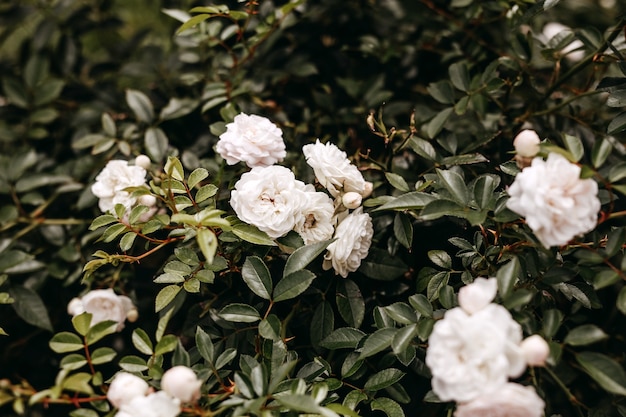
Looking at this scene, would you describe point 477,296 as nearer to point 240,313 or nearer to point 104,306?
point 240,313

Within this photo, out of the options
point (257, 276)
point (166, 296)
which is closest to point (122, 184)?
point (166, 296)

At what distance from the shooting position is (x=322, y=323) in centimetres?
122

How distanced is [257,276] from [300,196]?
181mm

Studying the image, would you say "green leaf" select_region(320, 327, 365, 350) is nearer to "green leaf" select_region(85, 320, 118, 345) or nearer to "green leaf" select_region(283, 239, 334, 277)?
"green leaf" select_region(283, 239, 334, 277)

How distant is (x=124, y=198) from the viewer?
131 cm

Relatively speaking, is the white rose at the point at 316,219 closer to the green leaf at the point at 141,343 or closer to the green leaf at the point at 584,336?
the green leaf at the point at 141,343

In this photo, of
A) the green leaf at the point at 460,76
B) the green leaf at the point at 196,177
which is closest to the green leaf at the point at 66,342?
the green leaf at the point at 196,177

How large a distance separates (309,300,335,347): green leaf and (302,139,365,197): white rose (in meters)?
0.25

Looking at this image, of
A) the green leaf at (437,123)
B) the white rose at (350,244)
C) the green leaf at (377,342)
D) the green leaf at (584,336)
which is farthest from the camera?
the green leaf at (437,123)

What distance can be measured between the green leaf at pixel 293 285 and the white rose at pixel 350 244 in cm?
11

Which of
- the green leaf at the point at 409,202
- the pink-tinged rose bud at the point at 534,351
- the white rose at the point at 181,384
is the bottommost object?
the white rose at the point at 181,384

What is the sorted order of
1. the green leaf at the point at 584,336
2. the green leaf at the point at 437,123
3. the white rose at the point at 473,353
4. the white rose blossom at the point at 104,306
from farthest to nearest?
the green leaf at the point at 437,123 → the white rose blossom at the point at 104,306 → the green leaf at the point at 584,336 → the white rose at the point at 473,353

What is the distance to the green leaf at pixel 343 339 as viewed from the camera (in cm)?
114

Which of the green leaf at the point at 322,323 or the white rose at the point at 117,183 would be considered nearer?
the green leaf at the point at 322,323
